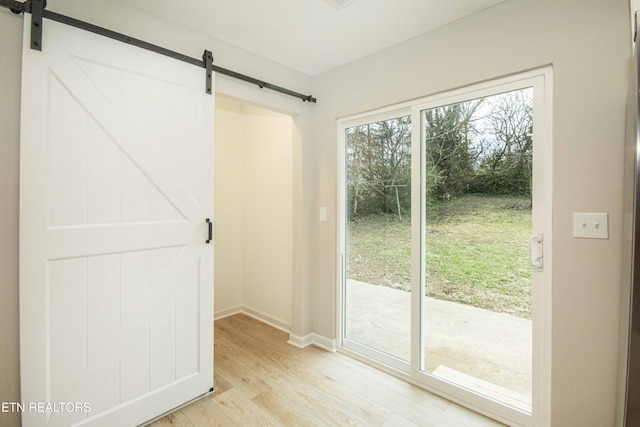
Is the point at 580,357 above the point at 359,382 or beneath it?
above

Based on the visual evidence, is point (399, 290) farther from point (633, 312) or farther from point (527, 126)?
point (633, 312)

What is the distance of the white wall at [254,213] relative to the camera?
3246 mm

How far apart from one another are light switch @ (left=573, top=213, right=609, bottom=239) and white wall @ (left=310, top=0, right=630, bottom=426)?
1.0 inches

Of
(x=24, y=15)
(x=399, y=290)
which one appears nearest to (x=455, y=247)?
(x=399, y=290)

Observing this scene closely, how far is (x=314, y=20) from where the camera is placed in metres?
1.99

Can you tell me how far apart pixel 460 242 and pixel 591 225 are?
69cm

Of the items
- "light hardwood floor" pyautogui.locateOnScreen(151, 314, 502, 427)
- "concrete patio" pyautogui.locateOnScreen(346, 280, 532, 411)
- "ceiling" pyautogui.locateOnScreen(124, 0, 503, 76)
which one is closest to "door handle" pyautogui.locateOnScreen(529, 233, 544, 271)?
"concrete patio" pyautogui.locateOnScreen(346, 280, 532, 411)

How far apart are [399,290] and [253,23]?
2198 mm

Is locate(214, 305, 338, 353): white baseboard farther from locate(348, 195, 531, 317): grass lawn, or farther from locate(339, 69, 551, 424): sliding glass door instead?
locate(348, 195, 531, 317): grass lawn

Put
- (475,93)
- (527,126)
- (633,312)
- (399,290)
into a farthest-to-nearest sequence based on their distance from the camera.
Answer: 1. (399,290)
2. (475,93)
3. (527,126)
4. (633,312)

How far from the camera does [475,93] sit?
1.95m

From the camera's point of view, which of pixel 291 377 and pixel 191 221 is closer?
pixel 191 221

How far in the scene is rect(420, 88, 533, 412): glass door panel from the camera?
5.98 feet

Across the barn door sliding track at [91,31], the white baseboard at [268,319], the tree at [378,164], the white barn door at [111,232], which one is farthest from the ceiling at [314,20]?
the white baseboard at [268,319]
